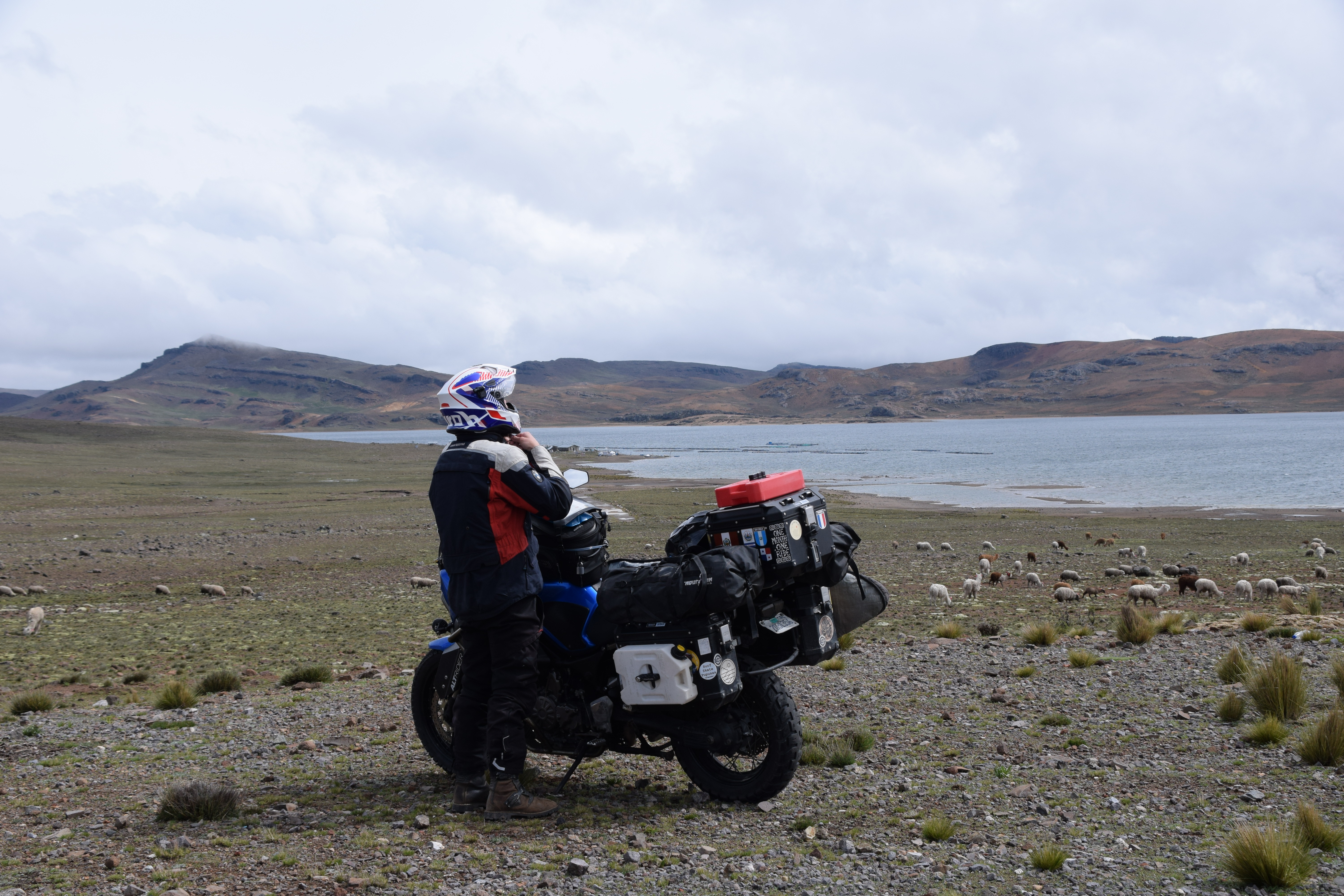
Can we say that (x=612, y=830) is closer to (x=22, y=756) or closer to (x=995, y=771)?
(x=995, y=771)

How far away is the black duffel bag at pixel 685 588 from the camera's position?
206 inches

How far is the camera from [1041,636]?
34.2ft

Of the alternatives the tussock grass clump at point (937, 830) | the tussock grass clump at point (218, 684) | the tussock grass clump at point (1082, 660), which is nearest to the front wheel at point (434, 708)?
the tussock grass clump at point (937, 830)

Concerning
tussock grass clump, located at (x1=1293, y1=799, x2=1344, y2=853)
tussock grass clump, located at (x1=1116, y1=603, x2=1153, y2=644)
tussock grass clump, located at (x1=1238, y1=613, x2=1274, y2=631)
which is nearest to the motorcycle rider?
tussock grass clump, located at (x1=1293, y1=799, x2=1344, y2=853)

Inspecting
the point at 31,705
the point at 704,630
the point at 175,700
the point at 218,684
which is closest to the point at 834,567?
the point at 704,630

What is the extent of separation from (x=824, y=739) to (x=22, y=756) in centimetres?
634

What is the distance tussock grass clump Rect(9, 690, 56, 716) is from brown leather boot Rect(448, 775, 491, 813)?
5.48 m

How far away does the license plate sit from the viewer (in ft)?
18.3

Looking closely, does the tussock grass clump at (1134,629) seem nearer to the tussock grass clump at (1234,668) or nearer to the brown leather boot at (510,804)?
the tussock grass clump at (1234,668)

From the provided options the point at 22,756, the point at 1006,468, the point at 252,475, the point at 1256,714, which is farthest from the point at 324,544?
the point at 1006,468

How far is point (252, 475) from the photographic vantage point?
6106 cm

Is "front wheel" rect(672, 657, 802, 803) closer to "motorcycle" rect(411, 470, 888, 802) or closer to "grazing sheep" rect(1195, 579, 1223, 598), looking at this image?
"motorcycle" rect(411, 470, 888, 802)

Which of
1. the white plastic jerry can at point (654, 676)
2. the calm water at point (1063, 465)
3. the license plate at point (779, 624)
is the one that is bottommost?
the calm water at point (1063, 465)

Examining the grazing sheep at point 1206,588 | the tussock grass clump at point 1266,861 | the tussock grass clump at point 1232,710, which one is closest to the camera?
the tussock grass clump at point 1266,861
